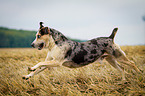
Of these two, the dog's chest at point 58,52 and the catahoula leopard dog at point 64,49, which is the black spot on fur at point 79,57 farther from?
the dog's chest at point 58,52

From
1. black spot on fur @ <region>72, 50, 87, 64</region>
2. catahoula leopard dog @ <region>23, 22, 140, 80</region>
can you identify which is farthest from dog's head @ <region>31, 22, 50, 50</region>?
black spot on fur @ <region>72, 50, 87, 64</region>

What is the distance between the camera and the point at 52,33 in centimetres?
293

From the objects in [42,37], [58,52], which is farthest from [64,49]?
[42,37]

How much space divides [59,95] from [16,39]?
26659 millimetres

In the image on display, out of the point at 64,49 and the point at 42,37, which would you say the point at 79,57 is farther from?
the point at 42,37

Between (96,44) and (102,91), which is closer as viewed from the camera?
(102,91)

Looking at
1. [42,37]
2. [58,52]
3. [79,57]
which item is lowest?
[79,57]

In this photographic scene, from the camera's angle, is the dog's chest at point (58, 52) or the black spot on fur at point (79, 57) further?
the black spot on fur at point (79, 57)

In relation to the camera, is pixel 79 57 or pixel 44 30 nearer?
pixel 44 30

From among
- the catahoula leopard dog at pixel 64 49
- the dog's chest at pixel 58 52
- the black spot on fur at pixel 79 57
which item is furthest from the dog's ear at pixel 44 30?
the black spot on fur at pixel 79 57

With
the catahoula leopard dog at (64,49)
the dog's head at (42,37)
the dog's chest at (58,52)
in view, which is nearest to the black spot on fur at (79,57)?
the catahoula leopard dog at (64,49)

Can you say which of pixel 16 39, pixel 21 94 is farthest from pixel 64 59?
pixel 16 39

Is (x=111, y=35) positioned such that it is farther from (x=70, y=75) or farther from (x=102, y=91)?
(x=70, y=75)

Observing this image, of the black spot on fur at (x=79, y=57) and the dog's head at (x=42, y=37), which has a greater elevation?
the dog's head at (x=42, y=37)
